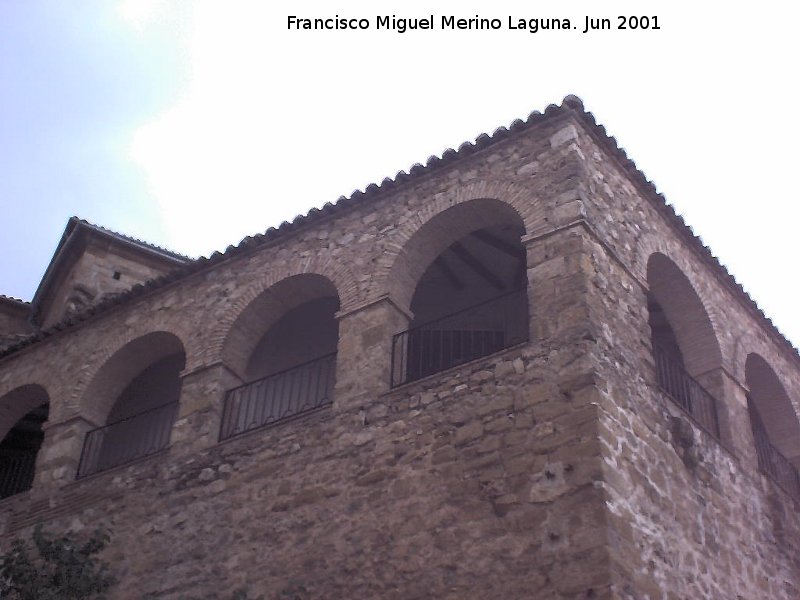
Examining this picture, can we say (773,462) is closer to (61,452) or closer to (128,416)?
(128,416)

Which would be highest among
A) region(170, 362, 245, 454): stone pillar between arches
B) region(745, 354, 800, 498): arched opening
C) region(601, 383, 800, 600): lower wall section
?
region(745, 354, 800, 498): arched opening

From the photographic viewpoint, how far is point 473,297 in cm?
1224

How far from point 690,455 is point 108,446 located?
7072 millimetres

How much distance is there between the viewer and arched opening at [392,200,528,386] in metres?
10.2

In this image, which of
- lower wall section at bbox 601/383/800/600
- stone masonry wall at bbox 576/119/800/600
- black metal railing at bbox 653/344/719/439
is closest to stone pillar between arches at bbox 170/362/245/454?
stone masonry wall at bbox 576/119/800/600

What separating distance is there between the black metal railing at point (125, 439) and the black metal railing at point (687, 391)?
18.3 ft

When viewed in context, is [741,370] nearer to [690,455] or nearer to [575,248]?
[690,455]

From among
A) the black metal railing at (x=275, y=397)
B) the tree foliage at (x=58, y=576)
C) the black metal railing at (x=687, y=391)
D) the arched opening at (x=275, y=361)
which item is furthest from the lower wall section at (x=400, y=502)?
the black metal railing at (x=687, y=391)

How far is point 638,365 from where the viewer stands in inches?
357

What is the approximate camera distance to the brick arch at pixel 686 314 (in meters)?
10.7

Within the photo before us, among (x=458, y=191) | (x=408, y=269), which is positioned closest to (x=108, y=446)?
(x=408, y=269)

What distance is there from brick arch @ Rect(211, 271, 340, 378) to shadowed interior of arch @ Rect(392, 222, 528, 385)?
1262 millimetres

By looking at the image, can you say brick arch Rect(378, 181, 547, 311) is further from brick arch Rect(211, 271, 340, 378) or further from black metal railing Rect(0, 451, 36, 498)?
black metal railing Rect(0, 451, 36, 498)

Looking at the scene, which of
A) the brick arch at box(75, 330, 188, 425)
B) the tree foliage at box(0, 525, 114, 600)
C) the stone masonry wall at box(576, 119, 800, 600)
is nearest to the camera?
the stone masonry wall at box(576, 119, 800, 600)
